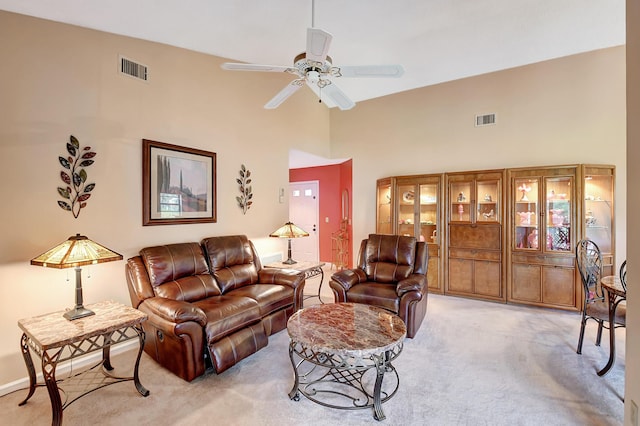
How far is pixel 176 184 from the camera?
3420 mm

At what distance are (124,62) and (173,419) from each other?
3180 mm

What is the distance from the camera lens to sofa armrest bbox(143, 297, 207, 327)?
2.31 metres

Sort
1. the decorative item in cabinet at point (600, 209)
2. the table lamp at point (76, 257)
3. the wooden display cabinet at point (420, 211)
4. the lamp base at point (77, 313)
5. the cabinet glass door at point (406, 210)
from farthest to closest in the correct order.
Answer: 1. the cabinet glass door at point (406, 210)
2. the wooden display cabinet at point (420, 211)
3. the decorative item in cabinet at point (600, 209)
4. the lamp base at point (77, 313)
5. the table lamp at point (76, 257)

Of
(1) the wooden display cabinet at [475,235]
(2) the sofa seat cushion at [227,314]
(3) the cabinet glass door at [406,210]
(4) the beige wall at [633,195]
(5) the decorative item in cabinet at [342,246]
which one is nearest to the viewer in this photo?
(4) the beige wall at [633,195]

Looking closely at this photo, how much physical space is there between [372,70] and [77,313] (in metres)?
2.91

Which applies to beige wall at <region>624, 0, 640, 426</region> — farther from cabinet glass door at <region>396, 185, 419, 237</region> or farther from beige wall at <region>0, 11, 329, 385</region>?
beige wall at <region>0, 11, 329, 385</region>

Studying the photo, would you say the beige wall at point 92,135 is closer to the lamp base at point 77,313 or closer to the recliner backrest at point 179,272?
the recliner backrest at point 179,272

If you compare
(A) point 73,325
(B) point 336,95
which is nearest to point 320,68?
(B) point 336,95

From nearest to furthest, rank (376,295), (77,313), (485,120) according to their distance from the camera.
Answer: (77,313)
(376,295)
(485,120)

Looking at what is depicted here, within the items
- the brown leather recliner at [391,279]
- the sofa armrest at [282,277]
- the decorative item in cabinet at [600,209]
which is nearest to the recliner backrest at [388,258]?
the brown leather recliner at [391,279]

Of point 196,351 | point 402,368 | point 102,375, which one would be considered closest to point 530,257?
point 402,368

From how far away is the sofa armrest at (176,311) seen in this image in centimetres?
231

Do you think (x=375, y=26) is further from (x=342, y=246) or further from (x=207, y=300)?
(x=342, y=246)

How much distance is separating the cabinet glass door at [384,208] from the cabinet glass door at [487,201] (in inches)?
57.1
